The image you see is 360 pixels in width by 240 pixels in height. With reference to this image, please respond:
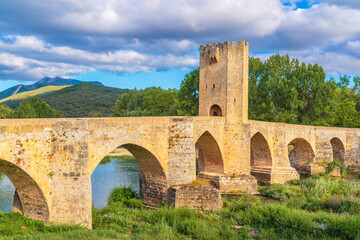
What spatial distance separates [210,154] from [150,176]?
4098 millimetres

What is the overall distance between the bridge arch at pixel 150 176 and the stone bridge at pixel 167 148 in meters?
0.05

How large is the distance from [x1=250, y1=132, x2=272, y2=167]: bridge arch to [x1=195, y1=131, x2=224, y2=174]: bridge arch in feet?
12.6

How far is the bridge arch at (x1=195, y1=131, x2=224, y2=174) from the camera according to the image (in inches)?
667

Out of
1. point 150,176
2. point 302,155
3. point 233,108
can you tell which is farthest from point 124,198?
point 302,155

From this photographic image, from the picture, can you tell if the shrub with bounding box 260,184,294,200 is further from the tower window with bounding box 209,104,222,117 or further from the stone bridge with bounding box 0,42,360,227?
the tower window with bounding box 209,104,222,117

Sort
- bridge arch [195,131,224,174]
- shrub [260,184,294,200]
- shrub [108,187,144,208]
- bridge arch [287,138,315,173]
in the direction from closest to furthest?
shrub [108,187,144,208], shrub [260,184,294,200], bridge arch [195,131,224,174], bridge arch [287,138,315,173]

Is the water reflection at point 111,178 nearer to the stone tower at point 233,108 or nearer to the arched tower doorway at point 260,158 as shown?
the stone tower at point 233,108

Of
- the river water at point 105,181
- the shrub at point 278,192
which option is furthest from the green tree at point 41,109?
the shrub at point 278,192

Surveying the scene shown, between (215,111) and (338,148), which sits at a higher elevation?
(215,111)

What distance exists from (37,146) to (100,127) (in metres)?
2.44

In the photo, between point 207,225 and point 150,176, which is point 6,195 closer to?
point 150,176

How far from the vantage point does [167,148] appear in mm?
14164

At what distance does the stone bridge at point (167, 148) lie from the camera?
32.1 feet

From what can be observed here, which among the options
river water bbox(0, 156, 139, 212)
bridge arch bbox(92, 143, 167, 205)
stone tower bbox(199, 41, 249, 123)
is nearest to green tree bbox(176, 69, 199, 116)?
river water bbox(0, 156, 139, 212)
